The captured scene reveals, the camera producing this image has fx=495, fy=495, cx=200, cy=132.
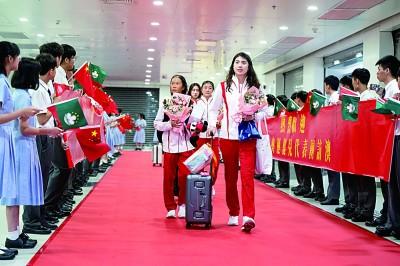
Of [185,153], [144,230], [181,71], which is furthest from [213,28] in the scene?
[181,71]

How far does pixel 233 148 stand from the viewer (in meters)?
4.67

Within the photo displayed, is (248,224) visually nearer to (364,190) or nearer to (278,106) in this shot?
(364,190)

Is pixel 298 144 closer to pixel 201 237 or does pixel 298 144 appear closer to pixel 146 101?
pixel 201 237

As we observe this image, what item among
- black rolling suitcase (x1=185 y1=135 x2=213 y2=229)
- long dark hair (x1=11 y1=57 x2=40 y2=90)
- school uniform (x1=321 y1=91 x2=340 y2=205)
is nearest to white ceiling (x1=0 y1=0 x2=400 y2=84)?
school uniform (x1=321 y1=91 x2=340 y2=205)

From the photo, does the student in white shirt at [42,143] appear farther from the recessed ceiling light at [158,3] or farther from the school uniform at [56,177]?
the recessed ceiling light at [158,3]

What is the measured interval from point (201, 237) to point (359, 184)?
207 cm

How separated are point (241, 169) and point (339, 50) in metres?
8.96

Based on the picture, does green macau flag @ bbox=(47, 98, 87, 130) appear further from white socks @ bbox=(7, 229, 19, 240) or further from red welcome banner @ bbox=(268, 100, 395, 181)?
red welcome banner @ bbox=(268, 100, 395, 181)

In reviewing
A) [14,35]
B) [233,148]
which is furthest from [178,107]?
[14,35]

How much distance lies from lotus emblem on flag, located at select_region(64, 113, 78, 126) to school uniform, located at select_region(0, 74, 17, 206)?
38 cm

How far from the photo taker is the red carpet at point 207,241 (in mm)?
3441

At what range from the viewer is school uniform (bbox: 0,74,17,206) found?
10.5 ft

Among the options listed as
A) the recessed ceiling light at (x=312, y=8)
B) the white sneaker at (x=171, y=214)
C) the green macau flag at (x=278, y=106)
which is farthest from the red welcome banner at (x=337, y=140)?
the recessed ceiling light at (x=312, y=8)

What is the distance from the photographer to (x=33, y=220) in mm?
4191
